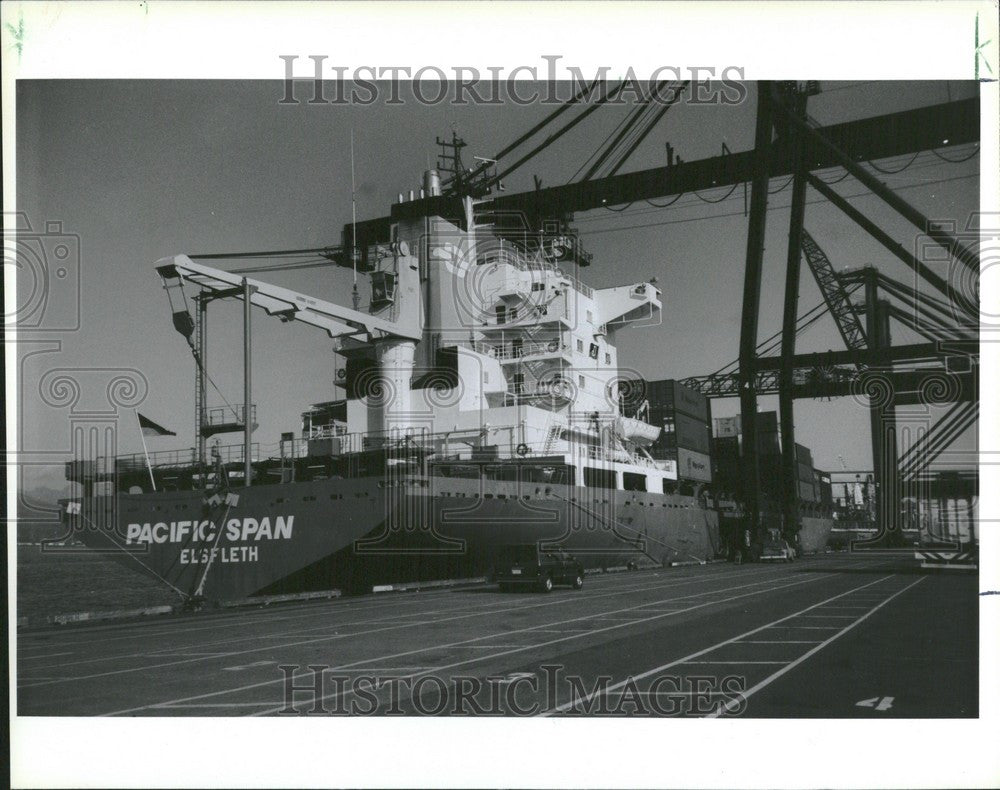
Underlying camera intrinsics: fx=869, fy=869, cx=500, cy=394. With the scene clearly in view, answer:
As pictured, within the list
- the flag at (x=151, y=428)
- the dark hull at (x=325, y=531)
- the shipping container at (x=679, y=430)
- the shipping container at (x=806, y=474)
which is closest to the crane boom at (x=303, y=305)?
the flag at (x=151, y=428)

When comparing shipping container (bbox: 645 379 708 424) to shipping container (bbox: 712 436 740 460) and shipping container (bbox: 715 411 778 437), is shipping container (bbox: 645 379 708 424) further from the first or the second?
shipping container (bbox: 715 411 778 437)

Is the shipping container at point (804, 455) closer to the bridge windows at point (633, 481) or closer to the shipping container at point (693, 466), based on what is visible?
the shipping container at point (693, 466)

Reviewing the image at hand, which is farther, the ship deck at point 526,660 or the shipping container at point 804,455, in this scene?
the shipping container at point 804,455

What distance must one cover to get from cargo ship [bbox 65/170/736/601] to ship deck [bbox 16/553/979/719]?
10.1ft

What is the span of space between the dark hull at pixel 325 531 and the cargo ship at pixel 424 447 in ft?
0.16

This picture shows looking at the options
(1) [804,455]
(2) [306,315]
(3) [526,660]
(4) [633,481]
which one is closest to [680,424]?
(4) [633,481]

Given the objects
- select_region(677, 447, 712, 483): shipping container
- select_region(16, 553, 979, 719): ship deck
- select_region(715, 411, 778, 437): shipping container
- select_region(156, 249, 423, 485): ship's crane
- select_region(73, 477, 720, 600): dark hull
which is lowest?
select_region(16, 553, 979, 719): ship deck

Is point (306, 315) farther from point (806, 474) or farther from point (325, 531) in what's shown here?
point (806, 474)

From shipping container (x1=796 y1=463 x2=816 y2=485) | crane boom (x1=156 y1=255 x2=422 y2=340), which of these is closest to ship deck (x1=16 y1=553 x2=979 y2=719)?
crane boom (x1=156 y1=255 x2=422 y2=340)

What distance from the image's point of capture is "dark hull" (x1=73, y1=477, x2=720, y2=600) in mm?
18156

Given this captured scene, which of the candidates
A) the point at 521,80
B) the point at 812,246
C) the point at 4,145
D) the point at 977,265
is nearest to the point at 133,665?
the point at 4,145

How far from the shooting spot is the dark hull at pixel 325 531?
18.2 m

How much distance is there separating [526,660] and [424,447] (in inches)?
467

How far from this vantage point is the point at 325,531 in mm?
19000
